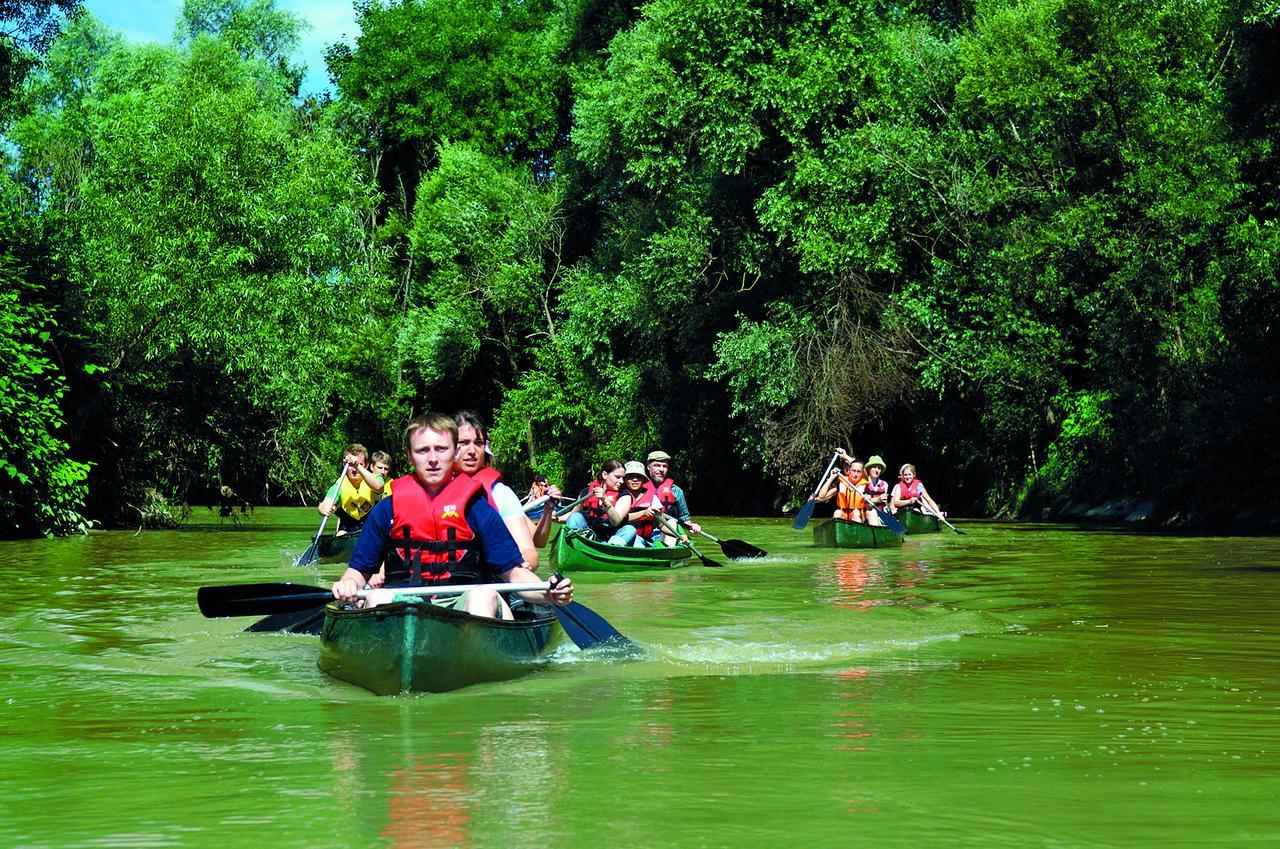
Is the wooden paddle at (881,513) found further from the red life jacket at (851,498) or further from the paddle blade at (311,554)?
the paddle blade at (311,554)

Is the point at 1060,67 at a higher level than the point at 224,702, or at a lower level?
higher

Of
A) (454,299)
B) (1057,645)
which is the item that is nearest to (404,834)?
(1057,645)

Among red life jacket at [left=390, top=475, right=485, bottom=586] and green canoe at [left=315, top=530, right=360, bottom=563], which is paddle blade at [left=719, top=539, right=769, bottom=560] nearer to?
green canoe at [left=315, top=530, right=360, bottom=563]

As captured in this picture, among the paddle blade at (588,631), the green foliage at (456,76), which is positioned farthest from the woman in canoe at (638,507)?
the green foliage at (456,76)

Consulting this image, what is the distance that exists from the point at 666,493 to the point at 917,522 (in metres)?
7.41

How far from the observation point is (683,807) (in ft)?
15.5

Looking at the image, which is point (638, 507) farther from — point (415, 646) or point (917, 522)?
point (415, 646)

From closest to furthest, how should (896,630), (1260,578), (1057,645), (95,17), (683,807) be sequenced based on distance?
(683,807), (1057,645), (896,630), (1260,578), (95,17)

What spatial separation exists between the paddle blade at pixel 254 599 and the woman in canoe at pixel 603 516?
25.5ft

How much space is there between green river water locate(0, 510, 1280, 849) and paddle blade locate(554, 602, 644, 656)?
237mm

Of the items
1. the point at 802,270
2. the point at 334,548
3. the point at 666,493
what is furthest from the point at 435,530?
the point at 802,270

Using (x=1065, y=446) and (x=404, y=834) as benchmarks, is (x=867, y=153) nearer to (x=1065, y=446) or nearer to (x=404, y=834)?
(x=1065, y=446)

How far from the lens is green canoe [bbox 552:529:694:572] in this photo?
15.7 metres

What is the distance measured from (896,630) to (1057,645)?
1295 millimetres
